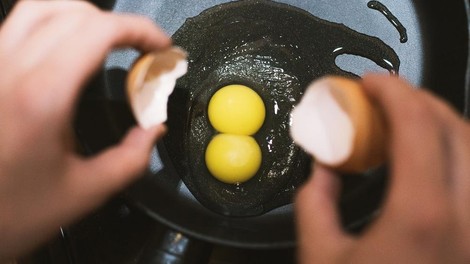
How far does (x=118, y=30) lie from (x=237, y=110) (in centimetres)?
39

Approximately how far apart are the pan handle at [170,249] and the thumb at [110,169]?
0.56 feet

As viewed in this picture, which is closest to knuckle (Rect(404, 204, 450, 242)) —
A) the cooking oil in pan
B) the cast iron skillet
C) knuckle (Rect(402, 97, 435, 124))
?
knuckle (Rect(402, 97, 435, 124))

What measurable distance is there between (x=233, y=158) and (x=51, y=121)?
43cm

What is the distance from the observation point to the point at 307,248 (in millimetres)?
711

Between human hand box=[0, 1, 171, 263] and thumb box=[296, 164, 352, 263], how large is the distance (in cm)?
23

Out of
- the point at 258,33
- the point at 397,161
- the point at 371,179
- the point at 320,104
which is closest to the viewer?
the point at 397,161

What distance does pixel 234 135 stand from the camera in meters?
1.09

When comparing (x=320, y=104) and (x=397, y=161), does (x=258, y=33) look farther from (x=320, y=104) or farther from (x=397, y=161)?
(x=397, y=161)

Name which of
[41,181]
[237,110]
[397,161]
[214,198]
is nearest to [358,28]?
[237,110]

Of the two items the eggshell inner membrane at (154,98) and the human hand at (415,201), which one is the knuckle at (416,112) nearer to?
the human hand at (415,201)

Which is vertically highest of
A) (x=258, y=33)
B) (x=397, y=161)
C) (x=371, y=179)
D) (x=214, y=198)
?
(x=397, y=161)

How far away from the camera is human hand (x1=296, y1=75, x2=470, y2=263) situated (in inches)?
24.6

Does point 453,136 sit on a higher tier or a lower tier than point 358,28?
higher

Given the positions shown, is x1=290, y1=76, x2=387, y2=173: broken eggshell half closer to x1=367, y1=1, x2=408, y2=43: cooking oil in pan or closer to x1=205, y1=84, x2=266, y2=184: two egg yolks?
x1=205, y1=84, x2=266, y2=184: two egg yolks
